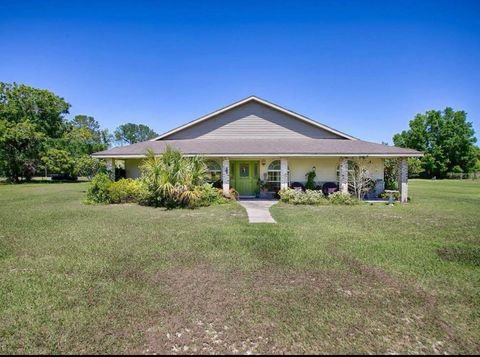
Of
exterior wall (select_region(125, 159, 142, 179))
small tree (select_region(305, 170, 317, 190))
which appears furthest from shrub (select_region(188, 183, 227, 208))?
exterior wall (select_region(125, 159, 142, 179))

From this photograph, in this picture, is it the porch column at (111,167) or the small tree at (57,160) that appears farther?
the small tree at (57,160)

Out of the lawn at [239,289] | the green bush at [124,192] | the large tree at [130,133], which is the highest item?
the large tree at [130,133]

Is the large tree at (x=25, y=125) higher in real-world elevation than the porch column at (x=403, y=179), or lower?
higher

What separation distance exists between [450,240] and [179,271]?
7627mm

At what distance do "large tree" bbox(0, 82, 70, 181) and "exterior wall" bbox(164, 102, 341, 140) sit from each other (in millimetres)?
26579

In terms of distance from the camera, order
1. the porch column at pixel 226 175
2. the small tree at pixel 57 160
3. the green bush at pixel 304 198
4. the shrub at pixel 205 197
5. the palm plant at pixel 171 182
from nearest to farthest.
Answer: the palm plant at pixel 171 182 → the shrub at pixel 205 197 → the green bush at pixel 304 198 → the porch column at pixel 226 175 → the small tree at pixel 57 160

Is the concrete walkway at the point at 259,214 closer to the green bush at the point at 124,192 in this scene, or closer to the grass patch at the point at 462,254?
the grass patch at the point at 462,254

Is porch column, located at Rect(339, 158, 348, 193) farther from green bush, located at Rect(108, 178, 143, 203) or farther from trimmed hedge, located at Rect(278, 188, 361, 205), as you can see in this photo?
green bush, located at Rect(108, 178, 143, 203)

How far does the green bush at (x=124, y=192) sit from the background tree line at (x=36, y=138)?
1896 centimetres

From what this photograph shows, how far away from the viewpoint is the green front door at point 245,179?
18.1m

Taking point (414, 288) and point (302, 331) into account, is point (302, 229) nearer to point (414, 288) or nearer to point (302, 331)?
point (414, 288)

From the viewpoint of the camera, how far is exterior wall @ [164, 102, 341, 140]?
19.5 m

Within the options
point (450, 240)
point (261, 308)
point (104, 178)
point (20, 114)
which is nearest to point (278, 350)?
point (261, 308)

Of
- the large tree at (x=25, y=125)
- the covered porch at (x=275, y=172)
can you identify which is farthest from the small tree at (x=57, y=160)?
the covered porch at (x=275, y=172)
